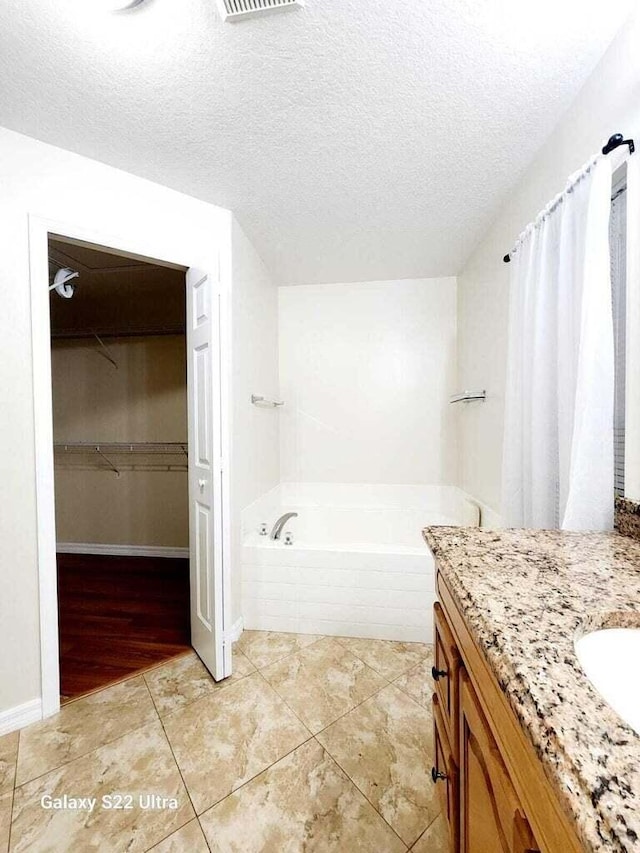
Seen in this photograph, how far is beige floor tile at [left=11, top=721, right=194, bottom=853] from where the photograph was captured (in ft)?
3.65

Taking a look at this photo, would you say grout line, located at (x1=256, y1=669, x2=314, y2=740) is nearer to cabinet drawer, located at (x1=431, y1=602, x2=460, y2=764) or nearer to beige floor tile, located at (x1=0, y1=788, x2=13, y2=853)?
cabinet drawer, located at (x1=431, y1=602, x2=460, y2=764)

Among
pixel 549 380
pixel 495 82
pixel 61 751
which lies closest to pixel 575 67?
pixel 495 82

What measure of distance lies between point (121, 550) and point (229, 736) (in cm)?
262

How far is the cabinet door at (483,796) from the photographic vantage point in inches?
19.2

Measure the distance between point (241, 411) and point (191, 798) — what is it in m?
1.68

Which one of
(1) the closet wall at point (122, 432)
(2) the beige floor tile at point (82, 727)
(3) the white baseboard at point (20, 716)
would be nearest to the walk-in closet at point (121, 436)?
(1) the closet wall at point (122, 432)

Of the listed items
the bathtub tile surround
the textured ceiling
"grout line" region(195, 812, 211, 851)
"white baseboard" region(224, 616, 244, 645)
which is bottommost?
"grout line" region(195, 812, 211, 851)

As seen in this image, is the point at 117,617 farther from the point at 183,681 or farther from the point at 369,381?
the point at 369,381

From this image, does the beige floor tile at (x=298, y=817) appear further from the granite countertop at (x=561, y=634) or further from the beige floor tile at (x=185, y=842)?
the granite countertop at (x=561, y=634)

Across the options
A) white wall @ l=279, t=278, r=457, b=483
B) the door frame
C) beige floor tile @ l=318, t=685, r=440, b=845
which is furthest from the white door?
white wall @ l=279, t=278, r=457, b=483

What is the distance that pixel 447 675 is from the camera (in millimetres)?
915

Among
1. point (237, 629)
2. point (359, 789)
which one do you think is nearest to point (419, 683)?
point (359, 789)

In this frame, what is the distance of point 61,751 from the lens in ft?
4.61

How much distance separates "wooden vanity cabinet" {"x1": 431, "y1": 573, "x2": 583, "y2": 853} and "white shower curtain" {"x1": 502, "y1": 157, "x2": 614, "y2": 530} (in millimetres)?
585
